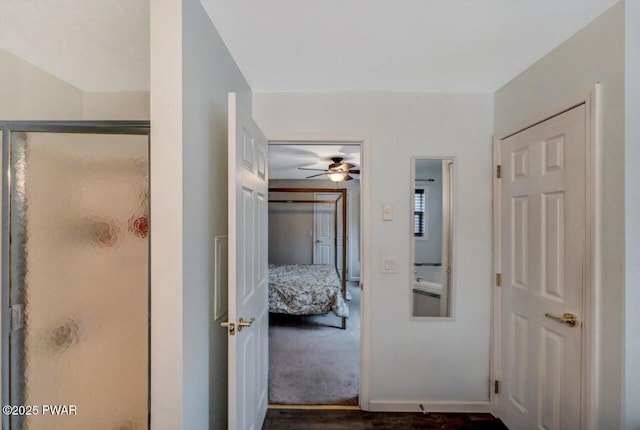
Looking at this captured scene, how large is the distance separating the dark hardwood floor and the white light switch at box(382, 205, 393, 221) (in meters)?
1.46

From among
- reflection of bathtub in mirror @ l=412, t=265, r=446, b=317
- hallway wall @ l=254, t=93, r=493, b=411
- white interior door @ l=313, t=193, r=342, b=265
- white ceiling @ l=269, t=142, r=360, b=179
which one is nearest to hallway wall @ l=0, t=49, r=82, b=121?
hallway wall @ l=254, t=93, r=493, b=411

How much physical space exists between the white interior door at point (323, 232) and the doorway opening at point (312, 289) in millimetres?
23

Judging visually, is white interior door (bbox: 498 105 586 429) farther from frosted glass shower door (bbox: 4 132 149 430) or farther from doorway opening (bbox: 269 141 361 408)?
frosted glass shower door (bbox: 4 132 149 430)

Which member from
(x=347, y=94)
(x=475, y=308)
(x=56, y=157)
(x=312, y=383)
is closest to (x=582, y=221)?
(x=475, y=308)

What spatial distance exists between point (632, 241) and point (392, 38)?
1.46m

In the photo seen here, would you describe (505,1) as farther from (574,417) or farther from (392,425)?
(392,425)

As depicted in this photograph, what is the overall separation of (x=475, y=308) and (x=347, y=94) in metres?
1.91

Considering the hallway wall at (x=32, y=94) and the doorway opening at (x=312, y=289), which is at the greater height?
the hallway wall at (x=32, y=94)

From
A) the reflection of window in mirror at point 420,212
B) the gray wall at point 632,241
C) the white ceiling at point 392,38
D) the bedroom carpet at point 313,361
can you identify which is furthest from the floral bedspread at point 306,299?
the gray wall at point 632,241

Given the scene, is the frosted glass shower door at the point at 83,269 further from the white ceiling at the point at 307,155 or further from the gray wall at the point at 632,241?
the white ceiling at the point at 307,155

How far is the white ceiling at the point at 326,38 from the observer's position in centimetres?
125

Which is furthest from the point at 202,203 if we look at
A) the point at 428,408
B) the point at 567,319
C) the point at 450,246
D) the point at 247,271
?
the point at 428,408

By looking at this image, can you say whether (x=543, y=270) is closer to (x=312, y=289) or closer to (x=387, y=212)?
(x=387, y=212)

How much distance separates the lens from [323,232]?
630cm
